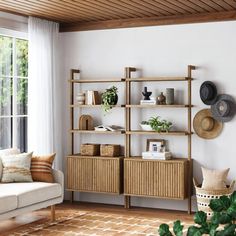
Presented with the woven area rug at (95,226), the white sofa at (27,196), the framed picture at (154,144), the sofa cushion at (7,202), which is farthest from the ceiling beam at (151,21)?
the sofa cushion at (7,202)

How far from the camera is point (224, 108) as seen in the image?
5.65m

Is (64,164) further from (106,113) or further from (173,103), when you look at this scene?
(173,103)

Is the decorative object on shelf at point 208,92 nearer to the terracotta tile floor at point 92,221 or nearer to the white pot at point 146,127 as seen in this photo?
the white pot at point 146,127

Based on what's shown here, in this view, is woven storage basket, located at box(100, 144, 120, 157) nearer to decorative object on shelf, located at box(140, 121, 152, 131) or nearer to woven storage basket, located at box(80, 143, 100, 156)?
woven storage basket, located at box(80, 143, 100, 156)

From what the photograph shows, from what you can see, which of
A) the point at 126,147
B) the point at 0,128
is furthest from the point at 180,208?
the point at 0,128

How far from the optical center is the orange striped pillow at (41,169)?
539 cm

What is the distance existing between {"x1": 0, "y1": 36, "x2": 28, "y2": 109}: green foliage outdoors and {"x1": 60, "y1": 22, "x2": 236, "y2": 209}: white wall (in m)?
0.66

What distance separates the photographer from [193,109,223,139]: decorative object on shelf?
577cm

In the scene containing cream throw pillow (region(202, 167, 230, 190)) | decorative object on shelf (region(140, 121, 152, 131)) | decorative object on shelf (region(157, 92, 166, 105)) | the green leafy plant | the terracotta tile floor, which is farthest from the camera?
decorative object on shelf (region(140, 121, 152, 131))

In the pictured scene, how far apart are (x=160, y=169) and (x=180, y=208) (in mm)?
621

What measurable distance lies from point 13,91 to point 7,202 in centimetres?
193

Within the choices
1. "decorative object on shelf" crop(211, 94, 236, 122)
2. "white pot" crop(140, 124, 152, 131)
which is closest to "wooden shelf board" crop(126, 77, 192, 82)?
"decorative object on shelf" crop(211, 94, 236, 122)

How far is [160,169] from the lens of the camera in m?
5.84

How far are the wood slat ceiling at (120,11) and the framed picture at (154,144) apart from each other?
59.6 inches
